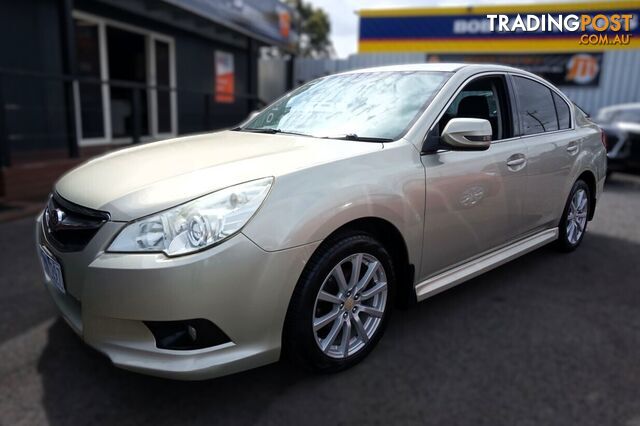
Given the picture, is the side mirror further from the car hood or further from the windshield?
the car hood

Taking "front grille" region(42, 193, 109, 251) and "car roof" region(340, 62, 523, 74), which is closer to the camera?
"front grille" region(42, 193, 109, 251)

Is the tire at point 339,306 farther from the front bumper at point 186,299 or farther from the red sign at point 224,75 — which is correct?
the red sign at point 224,75

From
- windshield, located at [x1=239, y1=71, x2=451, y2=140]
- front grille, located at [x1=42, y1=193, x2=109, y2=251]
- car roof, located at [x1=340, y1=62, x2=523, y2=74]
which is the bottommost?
front grille, located at [x1=42, y1=193, x2=109, y2=251]

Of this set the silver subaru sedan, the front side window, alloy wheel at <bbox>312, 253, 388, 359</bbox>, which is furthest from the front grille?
the front side window

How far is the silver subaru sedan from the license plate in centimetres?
2

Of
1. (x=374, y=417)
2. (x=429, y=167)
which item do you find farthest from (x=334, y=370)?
(x=429, y=167)

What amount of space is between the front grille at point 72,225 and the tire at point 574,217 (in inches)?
139

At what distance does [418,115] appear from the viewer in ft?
8.93

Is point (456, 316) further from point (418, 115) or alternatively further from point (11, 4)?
point (11, 4)

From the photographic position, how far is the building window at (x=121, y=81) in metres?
8.77

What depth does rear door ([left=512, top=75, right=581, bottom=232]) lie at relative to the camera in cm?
345

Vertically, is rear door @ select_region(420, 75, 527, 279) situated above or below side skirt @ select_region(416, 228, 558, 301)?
above

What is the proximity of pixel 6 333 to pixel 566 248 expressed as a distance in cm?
422

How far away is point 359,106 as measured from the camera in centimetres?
296
